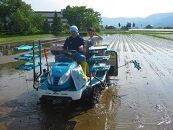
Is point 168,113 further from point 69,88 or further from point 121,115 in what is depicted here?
point 69,88

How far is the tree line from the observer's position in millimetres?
64125

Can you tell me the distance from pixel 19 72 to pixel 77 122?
7731 mm

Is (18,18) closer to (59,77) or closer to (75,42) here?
(75,42)

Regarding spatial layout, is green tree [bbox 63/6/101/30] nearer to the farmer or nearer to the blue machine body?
the farmer

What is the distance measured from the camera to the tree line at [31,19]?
64125mm

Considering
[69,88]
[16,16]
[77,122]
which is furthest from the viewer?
[16,16]

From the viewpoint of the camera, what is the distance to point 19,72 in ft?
49.8

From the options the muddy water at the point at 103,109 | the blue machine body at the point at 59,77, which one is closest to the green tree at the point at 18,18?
the muddy water at the point at 103,109

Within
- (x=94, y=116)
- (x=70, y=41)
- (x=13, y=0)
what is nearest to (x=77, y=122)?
(x=94, y=116)

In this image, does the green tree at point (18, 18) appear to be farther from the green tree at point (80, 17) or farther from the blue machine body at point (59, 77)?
the blue machine body at point (59, 77)

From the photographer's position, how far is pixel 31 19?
6756cm

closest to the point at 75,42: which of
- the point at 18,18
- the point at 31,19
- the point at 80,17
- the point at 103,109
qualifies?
the point at 103,109

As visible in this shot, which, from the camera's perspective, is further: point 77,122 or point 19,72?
point 19,72

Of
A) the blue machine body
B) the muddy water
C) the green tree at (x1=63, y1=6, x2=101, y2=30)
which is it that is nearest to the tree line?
the green tree at (x1=63, y1=6, x2=101, y2=30)
